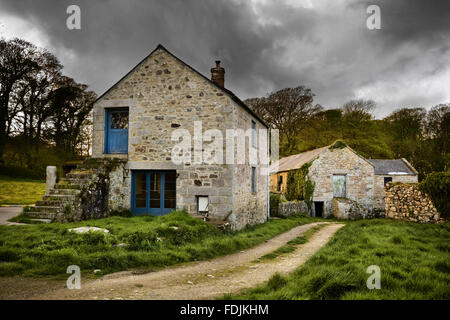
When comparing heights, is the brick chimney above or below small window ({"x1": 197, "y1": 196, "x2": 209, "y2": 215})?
above

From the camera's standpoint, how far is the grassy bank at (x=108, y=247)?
5.65 metres

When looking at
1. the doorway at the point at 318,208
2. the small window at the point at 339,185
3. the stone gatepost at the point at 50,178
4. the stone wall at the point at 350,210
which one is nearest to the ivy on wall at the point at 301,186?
the doorway at the point at 318,208

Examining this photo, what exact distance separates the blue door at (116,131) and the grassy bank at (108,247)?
387 cm

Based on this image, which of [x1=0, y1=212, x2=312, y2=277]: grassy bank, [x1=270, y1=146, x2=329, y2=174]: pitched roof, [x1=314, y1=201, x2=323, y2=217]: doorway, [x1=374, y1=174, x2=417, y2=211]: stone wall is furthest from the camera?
[x1=374, y1=174, x2=417, y2=211]: stone wall

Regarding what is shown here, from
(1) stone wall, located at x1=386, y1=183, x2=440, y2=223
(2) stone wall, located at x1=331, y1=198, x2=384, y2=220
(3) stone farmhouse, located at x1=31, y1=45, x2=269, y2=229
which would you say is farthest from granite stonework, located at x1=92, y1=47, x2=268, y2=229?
(2) stone wall, located at x1=331, y1=198, x2=384, y2=220

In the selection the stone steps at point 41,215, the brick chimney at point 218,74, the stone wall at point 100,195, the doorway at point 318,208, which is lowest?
the doorway at point 318,208

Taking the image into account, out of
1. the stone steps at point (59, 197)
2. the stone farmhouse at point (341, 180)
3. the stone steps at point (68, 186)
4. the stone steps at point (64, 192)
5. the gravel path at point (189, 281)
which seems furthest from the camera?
the stone farmhouse at point (341, 180)

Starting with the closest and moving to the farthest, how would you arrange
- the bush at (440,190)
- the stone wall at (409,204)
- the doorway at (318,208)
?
the bush at (440,190)
the stone wall at (409,204)
the doorway at (318,208)

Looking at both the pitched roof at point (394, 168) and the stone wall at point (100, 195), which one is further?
the pitched roof at point (394, 168)

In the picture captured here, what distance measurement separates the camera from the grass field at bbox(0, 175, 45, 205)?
1551cm

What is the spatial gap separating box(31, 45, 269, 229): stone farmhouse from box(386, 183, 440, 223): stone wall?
917 cm

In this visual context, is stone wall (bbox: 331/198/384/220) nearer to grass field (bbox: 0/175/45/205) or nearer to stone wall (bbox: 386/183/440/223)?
stone wall (bbox: 386/183/440/223)

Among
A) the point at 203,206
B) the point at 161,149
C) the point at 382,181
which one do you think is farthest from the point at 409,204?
the point at 161,149

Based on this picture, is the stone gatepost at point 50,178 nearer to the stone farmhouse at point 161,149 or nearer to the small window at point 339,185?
the stone farmhouse at point 161,149
